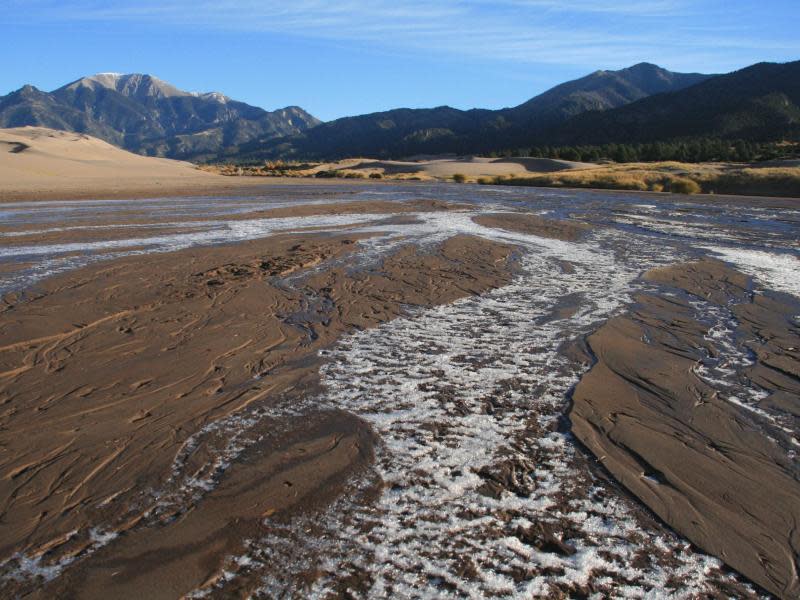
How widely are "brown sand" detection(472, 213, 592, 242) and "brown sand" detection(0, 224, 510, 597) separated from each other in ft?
22.6

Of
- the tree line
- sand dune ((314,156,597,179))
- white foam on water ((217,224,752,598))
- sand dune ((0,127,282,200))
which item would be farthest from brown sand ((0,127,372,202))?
the tree line

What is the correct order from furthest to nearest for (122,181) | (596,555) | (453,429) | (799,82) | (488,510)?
1. (799,82)
2. (122,181)
3. (453,429)
4. (488,510)
5. (596,555)

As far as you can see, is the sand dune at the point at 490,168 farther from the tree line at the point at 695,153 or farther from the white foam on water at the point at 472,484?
the white foam on water at the point at 472,484

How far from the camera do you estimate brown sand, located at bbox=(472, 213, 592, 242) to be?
16.1 metres

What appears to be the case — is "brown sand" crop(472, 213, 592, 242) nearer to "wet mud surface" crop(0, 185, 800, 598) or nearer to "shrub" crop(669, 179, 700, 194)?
"wet mud surface" crop(0, 185, 800, 598)

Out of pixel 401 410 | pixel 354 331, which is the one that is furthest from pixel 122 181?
pixel 401 410

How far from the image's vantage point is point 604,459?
4.23 meters

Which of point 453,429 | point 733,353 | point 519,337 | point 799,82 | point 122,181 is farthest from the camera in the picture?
point 799,82

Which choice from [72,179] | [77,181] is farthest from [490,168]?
[77,181]

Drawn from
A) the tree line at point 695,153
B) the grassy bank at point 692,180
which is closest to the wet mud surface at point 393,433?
the grassy bank at point 692,180

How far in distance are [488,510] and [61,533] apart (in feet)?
7.42

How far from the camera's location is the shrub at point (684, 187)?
36125 millimetres

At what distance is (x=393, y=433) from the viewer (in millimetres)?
4559

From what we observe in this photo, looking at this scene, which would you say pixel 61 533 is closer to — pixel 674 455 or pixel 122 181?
pixel 674 455
